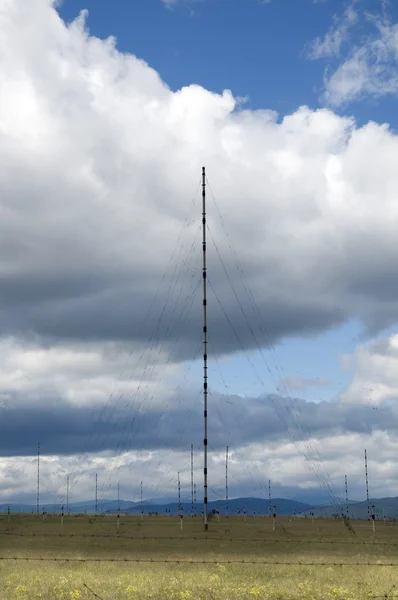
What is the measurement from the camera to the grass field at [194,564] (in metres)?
34.6

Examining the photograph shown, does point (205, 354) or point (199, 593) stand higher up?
point (205, 354)

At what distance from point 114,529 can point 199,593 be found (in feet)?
181

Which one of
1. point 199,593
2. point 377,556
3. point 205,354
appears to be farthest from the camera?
point 205,354

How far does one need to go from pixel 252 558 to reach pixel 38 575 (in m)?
17.4

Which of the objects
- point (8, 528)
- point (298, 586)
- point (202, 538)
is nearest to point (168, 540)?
point (202, 538)

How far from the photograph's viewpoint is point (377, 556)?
59.1 metres

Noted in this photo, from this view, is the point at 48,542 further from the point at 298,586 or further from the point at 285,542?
the point at 298,586

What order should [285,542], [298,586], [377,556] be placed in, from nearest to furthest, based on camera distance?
[298,586] → [377,556] → [285,542]

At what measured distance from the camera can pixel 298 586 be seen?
3644 centimetres

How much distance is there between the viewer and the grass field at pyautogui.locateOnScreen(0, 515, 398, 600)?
113 ft

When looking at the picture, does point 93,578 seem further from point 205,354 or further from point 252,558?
point 205,354

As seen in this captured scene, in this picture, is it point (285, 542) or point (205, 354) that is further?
point (205, 354)

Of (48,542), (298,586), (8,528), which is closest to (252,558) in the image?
(298,586)

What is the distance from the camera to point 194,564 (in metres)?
48.4
